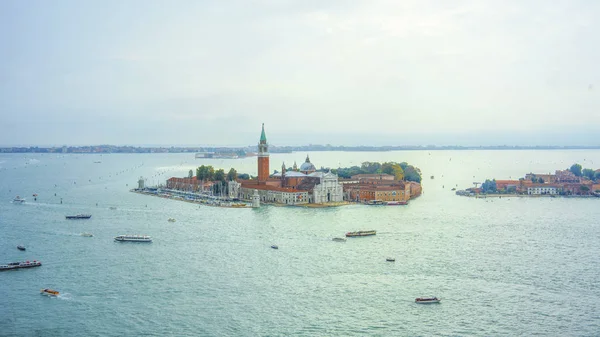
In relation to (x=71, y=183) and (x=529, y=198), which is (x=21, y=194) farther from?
(x=529, y=198)

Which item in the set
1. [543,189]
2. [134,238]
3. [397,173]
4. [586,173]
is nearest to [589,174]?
[586,173]

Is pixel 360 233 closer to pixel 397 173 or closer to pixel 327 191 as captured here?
pixel 327 191

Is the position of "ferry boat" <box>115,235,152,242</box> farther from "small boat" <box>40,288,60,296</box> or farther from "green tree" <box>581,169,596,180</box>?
"green tree" <box>581,169,596,180</box>

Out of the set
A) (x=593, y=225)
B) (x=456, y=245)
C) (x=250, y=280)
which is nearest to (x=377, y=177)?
(x=593, y=225)

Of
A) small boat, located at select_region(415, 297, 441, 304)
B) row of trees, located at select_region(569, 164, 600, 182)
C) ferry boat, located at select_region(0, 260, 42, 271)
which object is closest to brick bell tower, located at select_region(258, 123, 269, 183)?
ferry boat, located at select_region(0, 260, 42, 271)

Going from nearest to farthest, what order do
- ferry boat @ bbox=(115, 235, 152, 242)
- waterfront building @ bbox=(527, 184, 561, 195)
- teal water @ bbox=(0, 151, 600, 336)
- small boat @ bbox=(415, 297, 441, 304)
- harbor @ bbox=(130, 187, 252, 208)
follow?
1. teal water @ bbox=(0, 151, 600, 336)
2. small boat @ bbox=(415, 297, 441, 304)
3. ferry boat @ bbox=(115, 235, 152, 242)
4. harbor @ bbox=(130, 187, 252, 208)
5. waterfront building @ bbox=(527, 184, 561, 195)

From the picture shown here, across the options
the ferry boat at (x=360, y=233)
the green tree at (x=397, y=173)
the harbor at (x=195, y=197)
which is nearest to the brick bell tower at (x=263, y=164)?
the harbor at (x=195, y=197)
